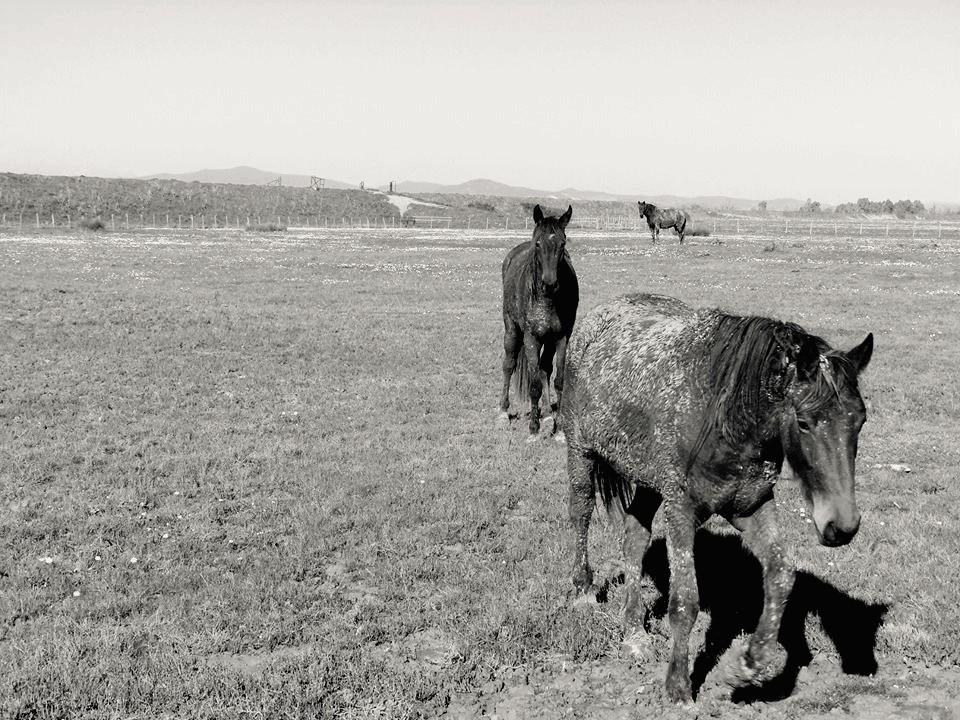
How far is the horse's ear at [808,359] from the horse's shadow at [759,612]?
250cm

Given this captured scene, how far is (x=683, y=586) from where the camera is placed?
5.40 metres

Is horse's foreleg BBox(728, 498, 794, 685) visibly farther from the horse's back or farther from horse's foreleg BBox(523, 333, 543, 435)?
horse's foreleg BBox(523, 333, 543, 435)

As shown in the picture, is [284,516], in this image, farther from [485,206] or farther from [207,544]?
[485,206]

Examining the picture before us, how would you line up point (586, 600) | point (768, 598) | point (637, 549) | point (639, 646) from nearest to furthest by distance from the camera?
point (768, 598), point (639, 646), point (637, 549), point (586, 600)

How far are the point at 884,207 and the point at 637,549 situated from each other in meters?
155

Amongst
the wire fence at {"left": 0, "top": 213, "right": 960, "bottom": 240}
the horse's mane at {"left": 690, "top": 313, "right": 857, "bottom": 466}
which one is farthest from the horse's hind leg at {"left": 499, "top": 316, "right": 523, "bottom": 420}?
the wire fence at {"left": 0, "top": 213, "right": 960, "bottom": 240}

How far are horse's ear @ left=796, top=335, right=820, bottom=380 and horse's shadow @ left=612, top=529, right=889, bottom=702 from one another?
8.19 feet

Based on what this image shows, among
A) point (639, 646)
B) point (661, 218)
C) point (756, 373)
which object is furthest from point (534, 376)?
point (661, 218)

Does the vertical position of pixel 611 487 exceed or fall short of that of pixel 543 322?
it falls short

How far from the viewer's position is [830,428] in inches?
182

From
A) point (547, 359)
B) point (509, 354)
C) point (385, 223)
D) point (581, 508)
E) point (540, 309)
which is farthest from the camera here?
point (385, 223)

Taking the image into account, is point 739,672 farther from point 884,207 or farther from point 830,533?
point 884,207

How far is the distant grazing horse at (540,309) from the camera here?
38.0 ft

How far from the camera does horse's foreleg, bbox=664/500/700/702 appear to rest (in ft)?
17.7
